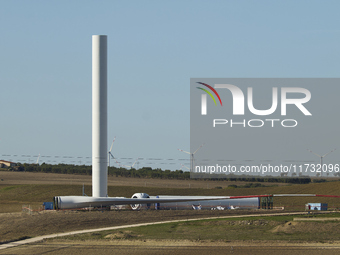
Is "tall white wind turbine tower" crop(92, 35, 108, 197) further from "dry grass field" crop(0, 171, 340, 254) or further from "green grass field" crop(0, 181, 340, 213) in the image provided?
"green grass field" crop(0, 181, 340, 213)

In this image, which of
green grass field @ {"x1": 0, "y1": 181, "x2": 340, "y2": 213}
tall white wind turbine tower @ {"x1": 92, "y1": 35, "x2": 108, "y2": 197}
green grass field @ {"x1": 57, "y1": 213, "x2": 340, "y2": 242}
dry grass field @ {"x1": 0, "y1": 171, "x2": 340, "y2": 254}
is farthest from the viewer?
green grass field @ {"x1": 0, "y1": 181, "x2": 340, "y2": 213}

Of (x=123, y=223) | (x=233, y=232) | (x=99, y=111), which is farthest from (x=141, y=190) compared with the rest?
(x=233, y=232)

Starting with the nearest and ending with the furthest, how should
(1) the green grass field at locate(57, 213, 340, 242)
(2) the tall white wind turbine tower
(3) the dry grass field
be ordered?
1. (3) the dry grass field
2. (1) the green grass field at locate(57, 213, 340, 242)
3. (2) the tall white wind turbine tower

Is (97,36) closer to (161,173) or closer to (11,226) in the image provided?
(11,226)

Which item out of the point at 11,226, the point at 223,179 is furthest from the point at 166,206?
the point at 223,179

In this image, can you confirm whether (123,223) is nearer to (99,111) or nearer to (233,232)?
(233,232)

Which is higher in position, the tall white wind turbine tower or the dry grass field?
the tall white wind turbine tower

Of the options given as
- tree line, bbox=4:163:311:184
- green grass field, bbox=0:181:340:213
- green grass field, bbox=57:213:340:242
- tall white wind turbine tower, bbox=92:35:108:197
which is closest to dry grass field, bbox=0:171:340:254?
green grass field, bbox=0:181:340:213

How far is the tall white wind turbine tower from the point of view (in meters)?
78.9

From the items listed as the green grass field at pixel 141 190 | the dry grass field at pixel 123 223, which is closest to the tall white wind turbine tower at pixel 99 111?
the dry grass field at pixel 123 223

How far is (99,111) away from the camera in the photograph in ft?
259

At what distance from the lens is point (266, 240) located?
49.0m

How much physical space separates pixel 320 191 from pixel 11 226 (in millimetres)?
67786

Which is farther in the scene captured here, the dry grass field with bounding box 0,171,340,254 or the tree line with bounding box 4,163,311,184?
the tree line with bounding box 4,163,311,184
